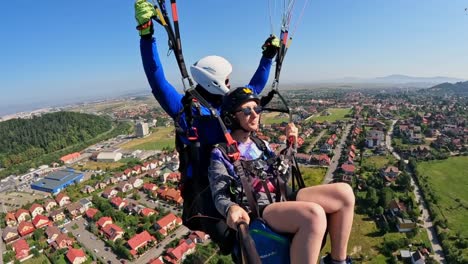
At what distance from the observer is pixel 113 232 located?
12914 millimetres

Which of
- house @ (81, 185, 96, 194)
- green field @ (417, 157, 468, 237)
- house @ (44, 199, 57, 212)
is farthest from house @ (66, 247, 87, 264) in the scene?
green field @ (417, 157, 468, 237)

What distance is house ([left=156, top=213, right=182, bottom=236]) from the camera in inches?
513

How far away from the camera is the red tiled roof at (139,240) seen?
1181 cm

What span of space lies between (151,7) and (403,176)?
58.9 ft

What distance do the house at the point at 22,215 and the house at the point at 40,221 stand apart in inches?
54.3

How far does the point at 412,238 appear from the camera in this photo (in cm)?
1141

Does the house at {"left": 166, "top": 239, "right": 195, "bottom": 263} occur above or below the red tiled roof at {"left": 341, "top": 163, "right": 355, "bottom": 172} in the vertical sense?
below

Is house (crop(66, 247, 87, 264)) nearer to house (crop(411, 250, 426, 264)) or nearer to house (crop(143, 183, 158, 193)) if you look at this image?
house (crop(143, 183, 158, 193))

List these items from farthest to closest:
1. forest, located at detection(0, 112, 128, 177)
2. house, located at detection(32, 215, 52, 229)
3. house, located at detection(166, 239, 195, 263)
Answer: forest, located at detection(0, 112, 128, 177), house, located at detection(32, 215, 52, 229), house, located at detection(166, 239, 195, 263)

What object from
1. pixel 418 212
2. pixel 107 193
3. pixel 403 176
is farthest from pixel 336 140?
pixel 107 193

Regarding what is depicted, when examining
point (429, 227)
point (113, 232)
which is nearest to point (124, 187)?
point (113, 232)

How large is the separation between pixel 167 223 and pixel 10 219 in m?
9.26

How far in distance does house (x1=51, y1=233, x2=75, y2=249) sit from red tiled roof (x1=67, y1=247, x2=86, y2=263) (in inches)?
41.8

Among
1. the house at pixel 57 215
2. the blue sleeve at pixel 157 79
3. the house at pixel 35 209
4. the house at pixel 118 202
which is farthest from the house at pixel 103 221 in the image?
the blue sleeve at pixel 157 79
